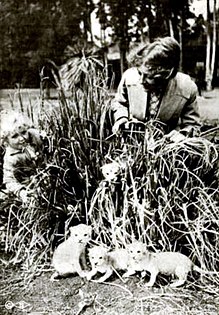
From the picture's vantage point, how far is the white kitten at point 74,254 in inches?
68.7

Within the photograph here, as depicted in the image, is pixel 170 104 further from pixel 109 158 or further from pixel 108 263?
pixel 108 263

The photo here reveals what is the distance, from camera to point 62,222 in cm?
198

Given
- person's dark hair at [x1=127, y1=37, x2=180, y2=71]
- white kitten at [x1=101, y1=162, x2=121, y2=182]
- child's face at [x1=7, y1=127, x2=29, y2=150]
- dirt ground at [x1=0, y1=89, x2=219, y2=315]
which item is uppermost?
person's dark hair at [x1=127, y1=37, x2=180, y2=71]

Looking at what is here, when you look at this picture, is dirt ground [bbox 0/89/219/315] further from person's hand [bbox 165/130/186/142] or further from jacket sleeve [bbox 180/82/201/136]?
jacket sleeve [bbox 180/82/201/136]

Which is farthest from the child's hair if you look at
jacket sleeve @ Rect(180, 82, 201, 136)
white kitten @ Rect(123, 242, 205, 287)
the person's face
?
white kitten @ Rect(123, 242, 205, 287)

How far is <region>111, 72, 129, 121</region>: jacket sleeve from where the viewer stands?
2.15 meters

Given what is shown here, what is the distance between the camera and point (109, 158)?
1940 millimetres

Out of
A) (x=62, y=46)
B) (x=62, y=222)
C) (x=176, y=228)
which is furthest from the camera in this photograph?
(x=62, y=46)

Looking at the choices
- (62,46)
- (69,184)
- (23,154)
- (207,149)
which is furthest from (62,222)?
(62,46)

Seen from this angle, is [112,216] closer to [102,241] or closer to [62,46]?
[102,241]

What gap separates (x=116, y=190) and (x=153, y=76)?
18.0 inches

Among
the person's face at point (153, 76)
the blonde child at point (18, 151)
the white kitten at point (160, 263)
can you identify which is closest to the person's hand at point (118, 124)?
the person's face at point (153, 76)

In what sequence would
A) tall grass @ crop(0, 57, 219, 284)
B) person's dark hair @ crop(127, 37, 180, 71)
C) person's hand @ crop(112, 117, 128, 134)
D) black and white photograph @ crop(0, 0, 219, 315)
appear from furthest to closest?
person's hand @ crop(112, 117, 128, 134), person's dark hair @ crop(127, 37, 180, 71), tall grass @ crop(0, 57, 219, 284), black and white photograph @ crop(0, 0, 219, 315)

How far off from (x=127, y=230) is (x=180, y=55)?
0.76 metres
